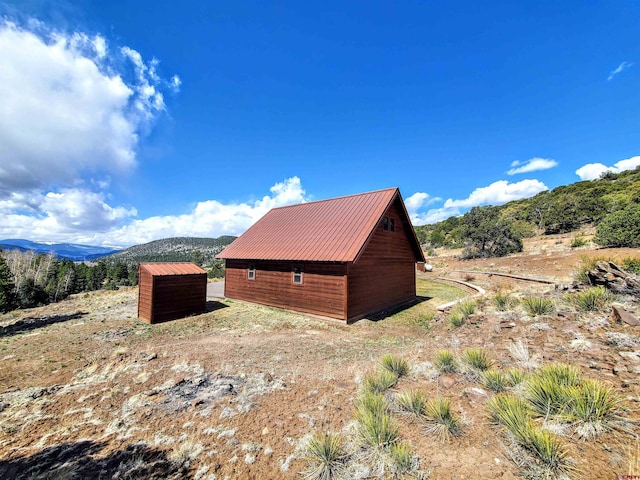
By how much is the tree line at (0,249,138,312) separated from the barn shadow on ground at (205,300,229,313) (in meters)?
31.3

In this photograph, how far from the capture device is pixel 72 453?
427cm

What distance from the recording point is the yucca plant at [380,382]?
17.9 ft

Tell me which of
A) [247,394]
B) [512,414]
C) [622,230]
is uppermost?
[622,230]

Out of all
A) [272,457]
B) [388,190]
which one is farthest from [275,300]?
[272,457]

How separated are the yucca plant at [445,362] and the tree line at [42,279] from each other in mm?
45092

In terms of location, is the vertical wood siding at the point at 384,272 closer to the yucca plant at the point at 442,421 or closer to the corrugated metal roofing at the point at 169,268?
the yucca plant at the point at 442,421

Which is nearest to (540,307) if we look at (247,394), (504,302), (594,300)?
(594,300)

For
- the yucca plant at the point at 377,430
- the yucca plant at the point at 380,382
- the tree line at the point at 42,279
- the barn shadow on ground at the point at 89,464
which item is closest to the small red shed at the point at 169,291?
the barn shadow on ground at the point at 89,464

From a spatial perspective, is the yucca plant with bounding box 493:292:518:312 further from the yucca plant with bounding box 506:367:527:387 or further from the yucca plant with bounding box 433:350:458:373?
the yucca plant with bounding box 506:367:527:387

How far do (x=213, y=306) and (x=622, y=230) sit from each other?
30.9 metres

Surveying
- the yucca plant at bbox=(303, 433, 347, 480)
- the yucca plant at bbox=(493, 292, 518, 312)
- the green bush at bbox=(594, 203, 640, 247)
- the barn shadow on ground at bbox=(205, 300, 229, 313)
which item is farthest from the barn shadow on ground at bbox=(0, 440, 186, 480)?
the green bush at bbox=(594, 203, 640, 247)

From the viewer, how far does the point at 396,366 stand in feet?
20.2

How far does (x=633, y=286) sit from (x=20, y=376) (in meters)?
17.4

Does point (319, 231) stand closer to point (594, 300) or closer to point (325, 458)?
point (594, 300)
